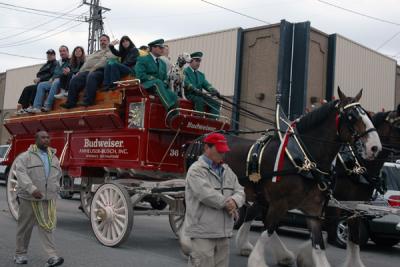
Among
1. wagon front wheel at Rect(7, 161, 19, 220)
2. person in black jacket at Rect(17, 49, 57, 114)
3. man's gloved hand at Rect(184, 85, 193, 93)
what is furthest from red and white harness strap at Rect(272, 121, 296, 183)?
person in black jacket at Rect(17, 49, 57, 114)

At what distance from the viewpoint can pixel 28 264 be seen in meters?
6.91

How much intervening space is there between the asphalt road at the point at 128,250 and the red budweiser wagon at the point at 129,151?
1.25ft

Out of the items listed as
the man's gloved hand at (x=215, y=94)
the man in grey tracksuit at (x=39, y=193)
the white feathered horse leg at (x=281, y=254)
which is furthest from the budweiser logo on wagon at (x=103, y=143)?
the white feathered horse leg at (x=281, y=254)

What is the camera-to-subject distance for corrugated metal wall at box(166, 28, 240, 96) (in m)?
22.6

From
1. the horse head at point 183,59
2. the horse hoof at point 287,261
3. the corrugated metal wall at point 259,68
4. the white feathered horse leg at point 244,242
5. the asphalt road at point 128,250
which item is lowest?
the asphalt road at point 128,250

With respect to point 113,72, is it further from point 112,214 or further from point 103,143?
point 112,214

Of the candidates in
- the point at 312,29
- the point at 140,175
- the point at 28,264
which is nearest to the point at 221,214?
the point at 28,264

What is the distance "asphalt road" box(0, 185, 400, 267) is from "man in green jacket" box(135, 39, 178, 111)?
2.28 m

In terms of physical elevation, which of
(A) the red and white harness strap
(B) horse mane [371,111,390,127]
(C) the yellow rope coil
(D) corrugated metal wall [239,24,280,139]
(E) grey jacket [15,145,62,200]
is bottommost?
(C) the yellow rope coil

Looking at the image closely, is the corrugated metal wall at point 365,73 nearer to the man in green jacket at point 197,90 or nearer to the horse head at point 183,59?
the man in green jacket at point 197,90

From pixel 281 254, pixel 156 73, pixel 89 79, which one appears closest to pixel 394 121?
pixel 281 254

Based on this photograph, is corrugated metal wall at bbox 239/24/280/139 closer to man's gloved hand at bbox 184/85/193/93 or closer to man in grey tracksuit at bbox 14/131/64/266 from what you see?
man's gloved hand at bbox 184/85/193/93

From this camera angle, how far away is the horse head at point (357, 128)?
653 centimetres

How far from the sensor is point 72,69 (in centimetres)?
1128
